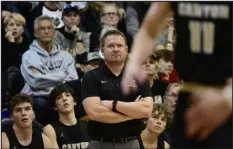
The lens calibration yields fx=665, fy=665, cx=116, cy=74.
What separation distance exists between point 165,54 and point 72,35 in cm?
73

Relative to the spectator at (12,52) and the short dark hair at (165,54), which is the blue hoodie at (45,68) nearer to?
the spectator at (12,52)

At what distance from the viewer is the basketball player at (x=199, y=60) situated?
3848 mm

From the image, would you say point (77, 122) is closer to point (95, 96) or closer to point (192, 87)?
point (95, 96)

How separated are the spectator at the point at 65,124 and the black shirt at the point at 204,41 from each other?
0.85 metres

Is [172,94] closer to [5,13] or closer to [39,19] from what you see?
[39,19]


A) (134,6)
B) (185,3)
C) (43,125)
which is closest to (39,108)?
(43,125)

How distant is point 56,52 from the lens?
15.7 ft

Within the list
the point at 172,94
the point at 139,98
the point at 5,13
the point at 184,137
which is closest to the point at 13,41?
the point at 5,13

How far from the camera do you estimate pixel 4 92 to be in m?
4.68

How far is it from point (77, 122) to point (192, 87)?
986 mm

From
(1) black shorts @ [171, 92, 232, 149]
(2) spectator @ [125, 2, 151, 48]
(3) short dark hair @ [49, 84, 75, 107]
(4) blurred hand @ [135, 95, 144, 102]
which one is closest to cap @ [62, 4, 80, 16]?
(2) spectator @ [125, 2, 151, 48]

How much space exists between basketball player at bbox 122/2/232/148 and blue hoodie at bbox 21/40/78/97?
0.51 m

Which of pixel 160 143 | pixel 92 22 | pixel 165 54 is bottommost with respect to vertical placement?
pixel 160 143

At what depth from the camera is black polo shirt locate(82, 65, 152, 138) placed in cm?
459
